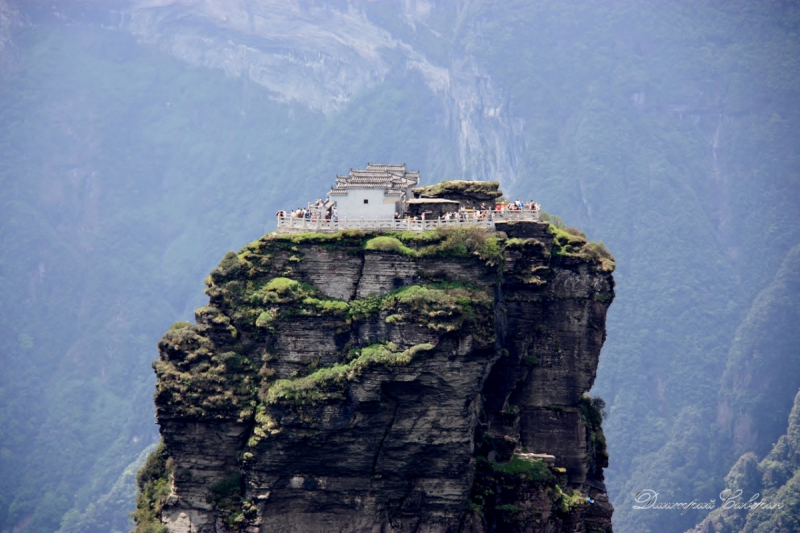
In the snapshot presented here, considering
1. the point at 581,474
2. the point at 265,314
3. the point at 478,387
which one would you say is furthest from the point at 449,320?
the point at 581,474

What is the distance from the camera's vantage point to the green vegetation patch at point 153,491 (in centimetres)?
8850

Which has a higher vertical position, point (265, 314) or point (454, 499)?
point (265, 314)

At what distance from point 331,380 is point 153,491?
15.7 metres

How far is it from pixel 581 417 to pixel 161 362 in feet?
89.8

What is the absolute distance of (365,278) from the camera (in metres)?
86.0

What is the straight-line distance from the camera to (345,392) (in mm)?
84062

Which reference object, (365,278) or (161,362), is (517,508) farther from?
(161,362)

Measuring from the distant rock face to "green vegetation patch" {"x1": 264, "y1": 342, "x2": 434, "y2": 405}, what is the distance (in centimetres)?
8

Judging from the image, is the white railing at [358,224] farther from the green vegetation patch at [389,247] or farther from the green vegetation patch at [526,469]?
the green vegetation patch at [526,469]

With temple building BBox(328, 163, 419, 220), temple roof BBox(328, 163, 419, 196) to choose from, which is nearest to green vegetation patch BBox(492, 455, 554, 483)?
temple building BBox(328, 163, 419, 220)

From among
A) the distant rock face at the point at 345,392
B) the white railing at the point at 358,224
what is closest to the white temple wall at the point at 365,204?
the white railing at the point at 358,224

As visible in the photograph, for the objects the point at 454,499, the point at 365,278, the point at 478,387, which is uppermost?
the point at 365,278

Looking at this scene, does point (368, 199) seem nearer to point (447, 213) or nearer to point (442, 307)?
point (447, 213)

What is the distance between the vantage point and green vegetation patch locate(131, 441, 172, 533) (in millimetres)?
88500
